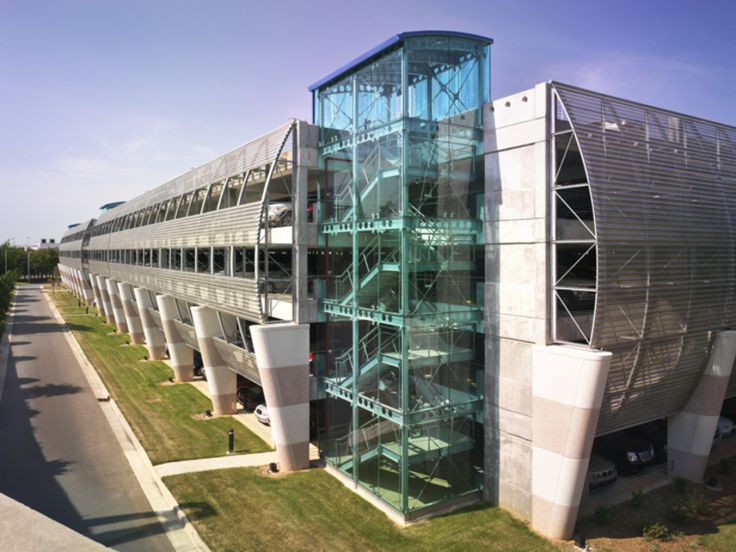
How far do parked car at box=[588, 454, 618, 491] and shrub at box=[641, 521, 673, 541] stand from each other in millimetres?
2740

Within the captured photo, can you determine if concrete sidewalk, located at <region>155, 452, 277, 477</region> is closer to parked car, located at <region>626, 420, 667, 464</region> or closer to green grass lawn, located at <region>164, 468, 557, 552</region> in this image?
green grass lawn, located at <region>164, 468, 557, 552</region>

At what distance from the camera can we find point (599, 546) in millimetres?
15242

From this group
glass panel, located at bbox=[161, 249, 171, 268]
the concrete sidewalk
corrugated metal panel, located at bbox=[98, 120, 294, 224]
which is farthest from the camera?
glass panel, located at bbox=[161, 249, 171, 268]

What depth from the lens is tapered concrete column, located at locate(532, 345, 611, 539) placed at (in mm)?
14570

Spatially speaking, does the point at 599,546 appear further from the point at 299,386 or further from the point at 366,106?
the point at 366,106

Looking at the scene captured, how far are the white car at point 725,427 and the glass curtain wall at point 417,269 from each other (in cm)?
1427

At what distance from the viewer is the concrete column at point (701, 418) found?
19.0m

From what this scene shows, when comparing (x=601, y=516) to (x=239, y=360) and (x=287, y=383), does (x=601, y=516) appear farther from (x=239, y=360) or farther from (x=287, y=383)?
(x=239, y=360)

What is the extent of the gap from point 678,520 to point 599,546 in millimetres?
3568

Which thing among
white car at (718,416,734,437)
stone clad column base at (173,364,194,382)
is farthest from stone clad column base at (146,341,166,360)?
white car at (718,416,734,437)

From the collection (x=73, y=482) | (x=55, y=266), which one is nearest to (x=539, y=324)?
Result: (x=73, y=482)

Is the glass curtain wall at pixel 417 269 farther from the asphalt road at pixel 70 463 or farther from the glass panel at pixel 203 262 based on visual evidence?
the glass panel at pixel 203 262

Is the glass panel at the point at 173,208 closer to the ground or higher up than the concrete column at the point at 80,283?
higher up

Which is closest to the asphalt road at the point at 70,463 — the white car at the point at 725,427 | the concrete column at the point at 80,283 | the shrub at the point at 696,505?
the shrub at the point at 696,505
